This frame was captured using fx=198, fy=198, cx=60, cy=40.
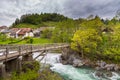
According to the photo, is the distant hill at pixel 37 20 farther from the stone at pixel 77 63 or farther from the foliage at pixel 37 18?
the stone at pixel 77 63

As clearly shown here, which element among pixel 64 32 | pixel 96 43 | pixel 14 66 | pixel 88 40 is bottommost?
pixel 14 66

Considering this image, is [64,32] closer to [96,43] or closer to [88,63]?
[96,43]

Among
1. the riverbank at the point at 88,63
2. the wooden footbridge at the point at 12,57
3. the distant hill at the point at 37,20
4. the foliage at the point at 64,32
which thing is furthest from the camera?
the distant hill at the point at 37,20

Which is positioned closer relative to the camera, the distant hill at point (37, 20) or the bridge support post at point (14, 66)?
the bridge support post at point (14, 66)

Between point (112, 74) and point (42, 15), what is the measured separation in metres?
100

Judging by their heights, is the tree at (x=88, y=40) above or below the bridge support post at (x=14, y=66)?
above

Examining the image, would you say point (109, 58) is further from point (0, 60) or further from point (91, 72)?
point (0, 60)

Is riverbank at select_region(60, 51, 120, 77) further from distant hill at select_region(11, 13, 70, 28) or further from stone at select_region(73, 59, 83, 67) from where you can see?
distant hill at select_region(11, 13, 70, 28)

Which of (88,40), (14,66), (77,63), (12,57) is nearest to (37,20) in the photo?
(88,40)

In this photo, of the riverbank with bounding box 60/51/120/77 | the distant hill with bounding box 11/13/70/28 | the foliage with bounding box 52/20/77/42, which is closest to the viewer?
the riverbank with bounding box 60/51/120/77

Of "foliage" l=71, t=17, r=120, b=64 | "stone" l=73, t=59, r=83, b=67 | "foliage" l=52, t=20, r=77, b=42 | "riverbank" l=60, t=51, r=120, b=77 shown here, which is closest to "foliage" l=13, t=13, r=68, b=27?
"foliage" l=52, t=20, r=77, b=42

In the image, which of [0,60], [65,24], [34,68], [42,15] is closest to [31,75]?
[34,68]

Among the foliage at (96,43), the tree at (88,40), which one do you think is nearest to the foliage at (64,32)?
the foliage at (96,43)

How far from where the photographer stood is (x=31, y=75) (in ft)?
58.5
